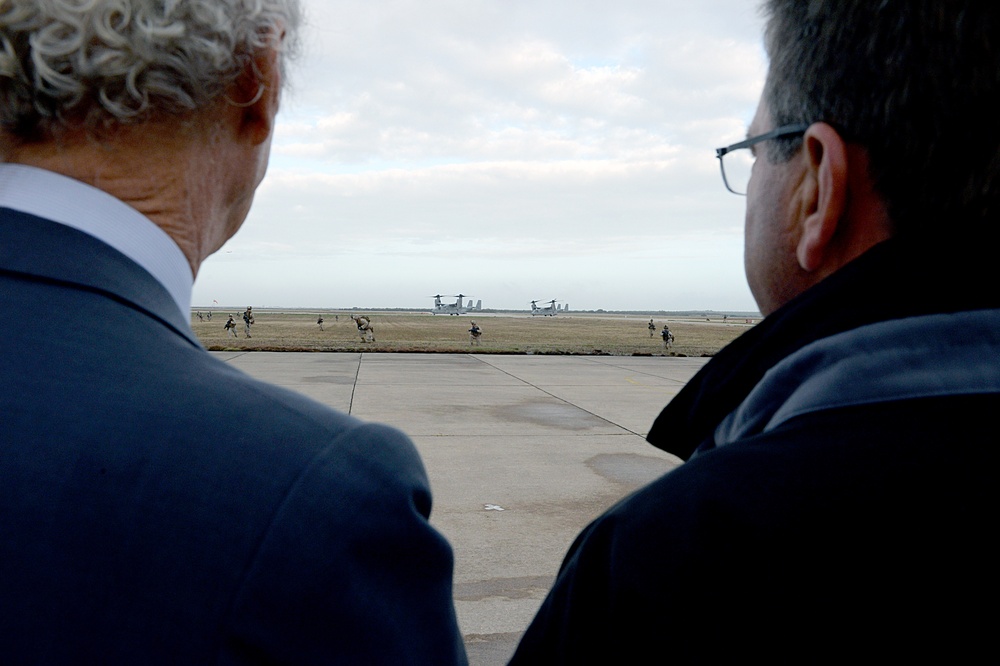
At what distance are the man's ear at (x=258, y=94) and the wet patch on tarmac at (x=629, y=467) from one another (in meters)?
5.67

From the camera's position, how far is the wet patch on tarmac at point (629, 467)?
6.79m

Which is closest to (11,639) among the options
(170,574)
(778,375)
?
(170,574)

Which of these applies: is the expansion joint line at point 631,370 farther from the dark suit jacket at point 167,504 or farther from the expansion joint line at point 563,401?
the dark suit jacket at point 167,504

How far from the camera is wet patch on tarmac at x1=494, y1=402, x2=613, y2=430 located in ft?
31.6

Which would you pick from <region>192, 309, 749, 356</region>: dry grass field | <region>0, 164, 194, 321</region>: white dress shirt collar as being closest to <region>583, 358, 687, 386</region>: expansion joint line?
<region>192, 309, 749, 356</region>: dry grass field

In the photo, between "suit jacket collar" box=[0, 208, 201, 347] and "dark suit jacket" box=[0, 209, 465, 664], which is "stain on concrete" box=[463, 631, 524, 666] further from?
"suit jacket collar" box=[0, 208, 201, 347]

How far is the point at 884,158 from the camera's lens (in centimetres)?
104

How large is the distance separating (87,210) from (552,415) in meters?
9.47

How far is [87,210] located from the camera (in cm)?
109

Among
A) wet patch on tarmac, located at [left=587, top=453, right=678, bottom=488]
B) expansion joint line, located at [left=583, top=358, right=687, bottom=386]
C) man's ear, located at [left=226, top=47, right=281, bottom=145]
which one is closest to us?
man's ear, located at [left=226, top=47, right=281, bottom=145]

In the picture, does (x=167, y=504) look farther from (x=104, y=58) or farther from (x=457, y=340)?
(x=457, y=340)

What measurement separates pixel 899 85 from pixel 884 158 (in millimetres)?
102

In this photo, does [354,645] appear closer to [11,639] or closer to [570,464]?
[11,639]

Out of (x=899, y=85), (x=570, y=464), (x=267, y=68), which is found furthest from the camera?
(x=570, y=464)
